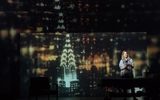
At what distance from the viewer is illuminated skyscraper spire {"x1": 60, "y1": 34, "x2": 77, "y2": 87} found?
1370cm

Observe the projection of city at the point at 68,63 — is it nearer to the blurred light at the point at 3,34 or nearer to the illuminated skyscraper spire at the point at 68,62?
the illuminated skyscraper spire at the point at 68,62

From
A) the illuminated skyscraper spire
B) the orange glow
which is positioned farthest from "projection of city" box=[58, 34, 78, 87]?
the orange glow

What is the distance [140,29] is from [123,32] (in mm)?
584

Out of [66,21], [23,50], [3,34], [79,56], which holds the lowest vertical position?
[79,56]

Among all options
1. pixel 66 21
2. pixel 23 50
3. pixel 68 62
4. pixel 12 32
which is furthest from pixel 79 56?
pixel 12 32

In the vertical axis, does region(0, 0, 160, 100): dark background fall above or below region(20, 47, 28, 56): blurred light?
above

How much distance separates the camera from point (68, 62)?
45.1ft

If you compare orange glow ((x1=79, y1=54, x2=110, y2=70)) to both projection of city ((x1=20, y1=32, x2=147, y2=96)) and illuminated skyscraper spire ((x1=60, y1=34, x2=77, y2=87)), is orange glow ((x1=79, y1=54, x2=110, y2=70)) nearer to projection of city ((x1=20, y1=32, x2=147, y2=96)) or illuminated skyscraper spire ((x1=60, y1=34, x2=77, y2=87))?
projection of city ((x1=20, y1=32, x2=147, y2=96))

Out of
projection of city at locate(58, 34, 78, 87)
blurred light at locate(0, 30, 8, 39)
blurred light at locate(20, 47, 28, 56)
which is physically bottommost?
projection of city at locate(58, 34, 78, 87)

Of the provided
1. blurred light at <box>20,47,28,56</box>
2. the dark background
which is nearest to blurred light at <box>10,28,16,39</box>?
the dark background

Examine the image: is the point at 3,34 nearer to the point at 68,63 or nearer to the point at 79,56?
the point at 68,63

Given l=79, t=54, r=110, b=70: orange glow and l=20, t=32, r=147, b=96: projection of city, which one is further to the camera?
l=79, t=54, r=110, b=70: orange glow

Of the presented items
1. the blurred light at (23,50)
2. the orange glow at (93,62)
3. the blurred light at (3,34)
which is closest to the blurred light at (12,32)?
the blurred light at (3,34)

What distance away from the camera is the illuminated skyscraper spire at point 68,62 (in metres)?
13.7
